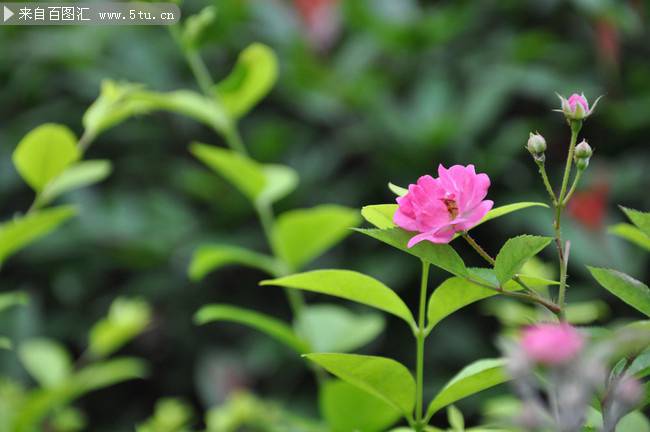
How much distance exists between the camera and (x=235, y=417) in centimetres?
91

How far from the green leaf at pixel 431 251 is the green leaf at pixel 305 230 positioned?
14.3 inches

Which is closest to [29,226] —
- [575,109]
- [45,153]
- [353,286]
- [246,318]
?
[45,153]

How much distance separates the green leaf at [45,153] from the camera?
2.04ft

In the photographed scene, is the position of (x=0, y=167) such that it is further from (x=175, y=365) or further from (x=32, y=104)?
(x=175, y=365)

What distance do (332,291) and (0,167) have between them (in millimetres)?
1669

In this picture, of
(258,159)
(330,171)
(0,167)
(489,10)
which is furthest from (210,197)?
(489,10)

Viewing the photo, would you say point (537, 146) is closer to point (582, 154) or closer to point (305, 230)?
point (582, 154)

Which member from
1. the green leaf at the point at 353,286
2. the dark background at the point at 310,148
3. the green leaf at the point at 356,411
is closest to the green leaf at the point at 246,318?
the green leaf at the point at 356,411

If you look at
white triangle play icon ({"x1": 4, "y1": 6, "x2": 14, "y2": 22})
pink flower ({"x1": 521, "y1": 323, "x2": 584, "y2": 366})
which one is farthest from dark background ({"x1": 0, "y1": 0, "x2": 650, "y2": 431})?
pink flower ({"x1": 521, "y1": 323, "x2": 584, "y2": 366})

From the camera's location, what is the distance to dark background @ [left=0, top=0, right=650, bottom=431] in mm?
1768

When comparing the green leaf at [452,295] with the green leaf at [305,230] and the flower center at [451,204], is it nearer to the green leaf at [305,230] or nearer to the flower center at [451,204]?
the flower center at [451,204]

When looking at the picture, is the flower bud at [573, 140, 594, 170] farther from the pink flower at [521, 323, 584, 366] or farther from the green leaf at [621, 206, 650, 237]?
the pink flower at [521, 323, 584, 366]

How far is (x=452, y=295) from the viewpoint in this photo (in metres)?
0.43

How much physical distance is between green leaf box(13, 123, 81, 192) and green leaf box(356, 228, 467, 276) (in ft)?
1.06
